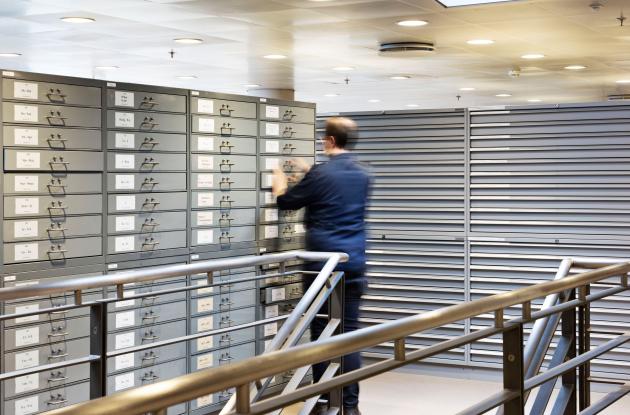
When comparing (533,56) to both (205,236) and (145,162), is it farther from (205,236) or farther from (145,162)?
(145,162)

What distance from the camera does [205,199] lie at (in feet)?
18.1

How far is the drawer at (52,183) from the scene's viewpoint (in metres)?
4.46

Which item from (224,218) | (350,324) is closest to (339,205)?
(350,324)

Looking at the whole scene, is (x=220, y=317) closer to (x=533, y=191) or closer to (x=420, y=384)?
(x=420, y=384)

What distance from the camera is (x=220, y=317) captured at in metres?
5.68

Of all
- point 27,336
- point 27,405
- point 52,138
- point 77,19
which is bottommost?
point 27,405

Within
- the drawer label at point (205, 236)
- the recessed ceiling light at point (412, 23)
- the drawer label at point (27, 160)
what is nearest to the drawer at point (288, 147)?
the drawer label at point (205, 236)

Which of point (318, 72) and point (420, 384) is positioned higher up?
point (318, 72)

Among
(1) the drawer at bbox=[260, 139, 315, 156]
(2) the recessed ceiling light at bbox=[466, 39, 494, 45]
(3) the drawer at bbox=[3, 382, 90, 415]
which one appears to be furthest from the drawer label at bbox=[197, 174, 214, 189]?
(2) the recessed ceiling light at bbox=[466, 39, 494, 45]

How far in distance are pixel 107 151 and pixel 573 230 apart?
337cm

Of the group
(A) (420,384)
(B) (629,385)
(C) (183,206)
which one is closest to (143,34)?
(C) (183,206)

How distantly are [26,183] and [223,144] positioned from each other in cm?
141

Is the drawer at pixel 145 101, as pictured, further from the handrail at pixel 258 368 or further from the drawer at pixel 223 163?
the handrail at pixel 258 368

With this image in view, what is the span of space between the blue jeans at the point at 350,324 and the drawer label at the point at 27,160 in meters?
1.54
